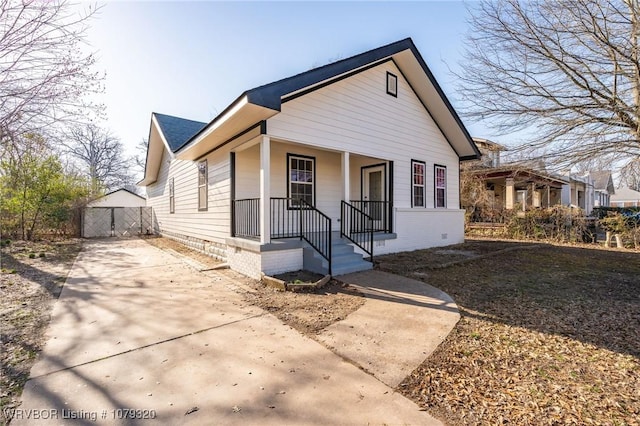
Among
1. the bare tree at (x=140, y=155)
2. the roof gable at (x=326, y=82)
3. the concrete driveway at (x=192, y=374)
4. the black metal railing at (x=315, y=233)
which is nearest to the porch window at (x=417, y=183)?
the roof gable at (x=326, y=82)

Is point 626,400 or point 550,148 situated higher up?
point 550,148

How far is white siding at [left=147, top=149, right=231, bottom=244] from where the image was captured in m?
7.82

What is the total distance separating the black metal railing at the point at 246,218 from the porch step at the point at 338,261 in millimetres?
1305

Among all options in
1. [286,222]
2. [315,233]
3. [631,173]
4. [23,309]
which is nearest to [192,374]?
[23,309]

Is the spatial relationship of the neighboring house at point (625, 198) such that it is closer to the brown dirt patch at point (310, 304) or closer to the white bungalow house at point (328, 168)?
the white bungalow house at point (328, 168)

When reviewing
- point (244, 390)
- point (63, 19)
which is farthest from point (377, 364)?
point (63, 19)

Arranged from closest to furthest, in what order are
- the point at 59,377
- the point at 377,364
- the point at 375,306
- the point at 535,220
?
the point at 59,377 < the point at 377,364 < the point at 375,306 < the point at 535,220

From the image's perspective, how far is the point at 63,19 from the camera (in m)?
5.45

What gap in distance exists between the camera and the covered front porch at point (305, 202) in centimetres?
614

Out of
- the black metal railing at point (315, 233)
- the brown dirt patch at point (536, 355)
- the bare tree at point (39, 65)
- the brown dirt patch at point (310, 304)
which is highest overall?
the bare tree at point (39, 65)

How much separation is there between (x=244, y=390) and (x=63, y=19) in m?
7.05

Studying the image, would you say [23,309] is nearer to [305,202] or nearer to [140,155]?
[305,202]

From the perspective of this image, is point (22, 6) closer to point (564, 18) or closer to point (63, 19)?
point (63, 19)

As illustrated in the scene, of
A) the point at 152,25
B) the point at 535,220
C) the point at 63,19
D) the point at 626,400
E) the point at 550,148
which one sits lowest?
the point at 626,400
